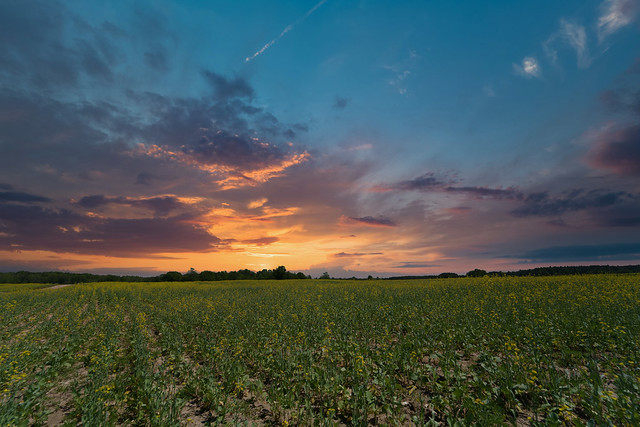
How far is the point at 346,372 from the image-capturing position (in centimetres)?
819

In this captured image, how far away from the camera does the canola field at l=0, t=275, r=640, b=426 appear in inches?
248

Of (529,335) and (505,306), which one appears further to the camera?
(505,306)

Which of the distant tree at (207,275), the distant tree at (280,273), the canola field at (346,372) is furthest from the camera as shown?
the distant tree at (280,273)

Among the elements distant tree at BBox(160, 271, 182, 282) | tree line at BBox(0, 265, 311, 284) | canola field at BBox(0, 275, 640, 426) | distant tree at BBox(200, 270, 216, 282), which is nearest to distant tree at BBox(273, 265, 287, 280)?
tree line at BBox(0, 265, 311, 284)

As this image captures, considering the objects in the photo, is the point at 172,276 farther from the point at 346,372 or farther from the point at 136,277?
the point at 346,372

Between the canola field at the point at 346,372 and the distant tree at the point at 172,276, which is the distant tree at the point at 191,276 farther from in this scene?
the canola field at the point at 346,372

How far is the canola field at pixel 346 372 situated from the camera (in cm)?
629

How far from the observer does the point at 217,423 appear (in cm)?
629

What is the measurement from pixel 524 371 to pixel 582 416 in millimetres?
1380

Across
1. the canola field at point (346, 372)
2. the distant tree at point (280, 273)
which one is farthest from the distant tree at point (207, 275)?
the canola field at point (346, 372)

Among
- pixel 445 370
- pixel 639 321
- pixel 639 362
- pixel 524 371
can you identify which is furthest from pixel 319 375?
pixel 639 321

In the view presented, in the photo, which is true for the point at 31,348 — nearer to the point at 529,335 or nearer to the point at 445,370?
the point at 445,370

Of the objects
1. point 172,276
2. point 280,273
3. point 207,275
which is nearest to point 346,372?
point 207,275

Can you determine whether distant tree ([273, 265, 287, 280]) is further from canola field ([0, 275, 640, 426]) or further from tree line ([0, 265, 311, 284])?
canola field ([0, 275, 640, 426])
